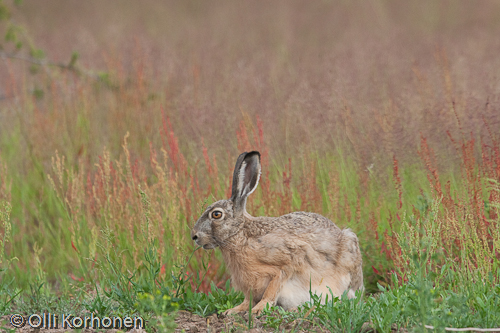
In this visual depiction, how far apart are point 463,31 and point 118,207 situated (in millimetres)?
8114

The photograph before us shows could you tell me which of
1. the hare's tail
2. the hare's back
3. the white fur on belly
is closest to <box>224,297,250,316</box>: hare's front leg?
the white fur on belly

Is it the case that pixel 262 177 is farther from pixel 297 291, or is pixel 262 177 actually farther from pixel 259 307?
pixel 259 307

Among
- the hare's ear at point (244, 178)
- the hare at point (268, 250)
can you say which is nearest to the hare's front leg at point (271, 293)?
the hare at point (268, 250)

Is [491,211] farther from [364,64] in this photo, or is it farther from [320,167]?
[364,64]

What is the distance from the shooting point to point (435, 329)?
273 cm

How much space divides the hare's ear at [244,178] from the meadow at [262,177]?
18.5 inches

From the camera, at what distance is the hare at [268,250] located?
12.2ft

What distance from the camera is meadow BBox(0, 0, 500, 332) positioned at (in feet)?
11.5

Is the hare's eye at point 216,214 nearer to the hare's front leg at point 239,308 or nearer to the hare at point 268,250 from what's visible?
the hare at point 268,250

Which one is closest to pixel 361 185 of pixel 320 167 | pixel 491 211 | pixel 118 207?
pixel 320 167

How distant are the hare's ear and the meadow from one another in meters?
0.47

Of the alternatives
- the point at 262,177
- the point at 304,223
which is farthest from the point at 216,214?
the point at 262,177

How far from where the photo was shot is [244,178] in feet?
12.4

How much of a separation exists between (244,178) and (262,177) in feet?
4.10
